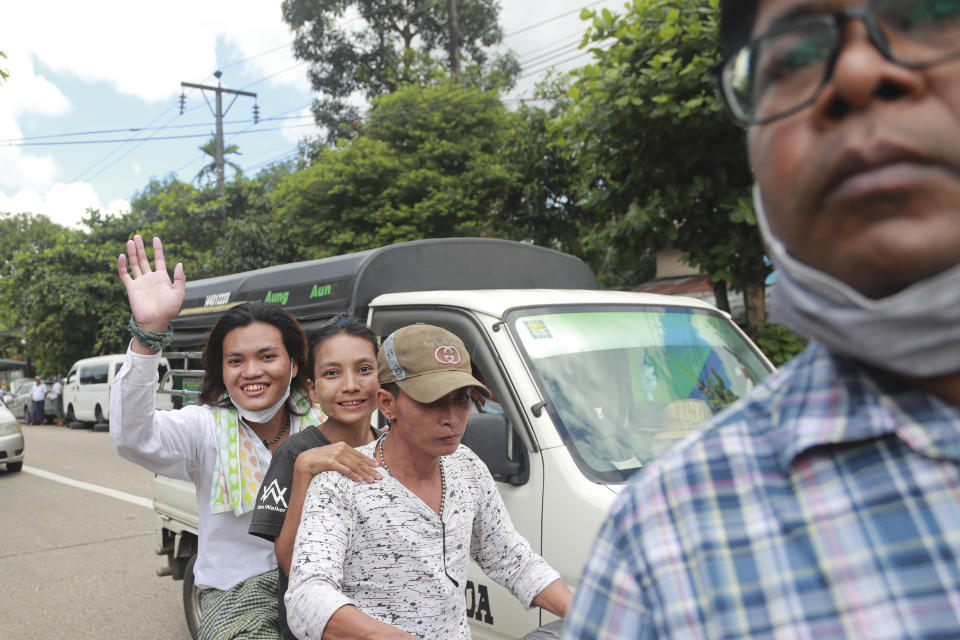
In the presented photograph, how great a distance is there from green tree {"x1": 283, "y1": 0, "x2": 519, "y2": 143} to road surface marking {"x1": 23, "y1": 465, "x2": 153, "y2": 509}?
15.5 metres

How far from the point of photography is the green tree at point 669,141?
7.35m

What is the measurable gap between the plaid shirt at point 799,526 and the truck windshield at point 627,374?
2158 mm

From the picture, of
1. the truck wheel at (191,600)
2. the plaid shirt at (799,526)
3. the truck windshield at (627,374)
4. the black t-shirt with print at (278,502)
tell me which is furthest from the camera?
the truck wheel at (191,600)

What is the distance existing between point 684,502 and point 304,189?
58.2 ft

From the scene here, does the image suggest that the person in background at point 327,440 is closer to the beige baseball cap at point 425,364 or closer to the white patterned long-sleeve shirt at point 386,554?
the white patterned long-sleeve shirt at point 386,554

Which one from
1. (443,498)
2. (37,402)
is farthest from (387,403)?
(37,402)

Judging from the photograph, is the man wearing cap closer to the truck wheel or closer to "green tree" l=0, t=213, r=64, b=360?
the truck wheel

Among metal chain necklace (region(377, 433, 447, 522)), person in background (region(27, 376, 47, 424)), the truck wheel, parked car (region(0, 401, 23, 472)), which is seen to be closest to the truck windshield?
metal chain necklace (region(377, 433, 447, 522))

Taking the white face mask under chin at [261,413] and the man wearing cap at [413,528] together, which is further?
the white face mask under chin at [261,413]

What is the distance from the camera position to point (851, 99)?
70cm

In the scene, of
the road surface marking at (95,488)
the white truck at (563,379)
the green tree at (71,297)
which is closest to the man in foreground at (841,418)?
the white truck at (563,379)

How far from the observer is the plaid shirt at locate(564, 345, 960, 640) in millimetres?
646

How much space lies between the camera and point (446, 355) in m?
2.27

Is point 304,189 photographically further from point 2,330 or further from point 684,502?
point 2,330
